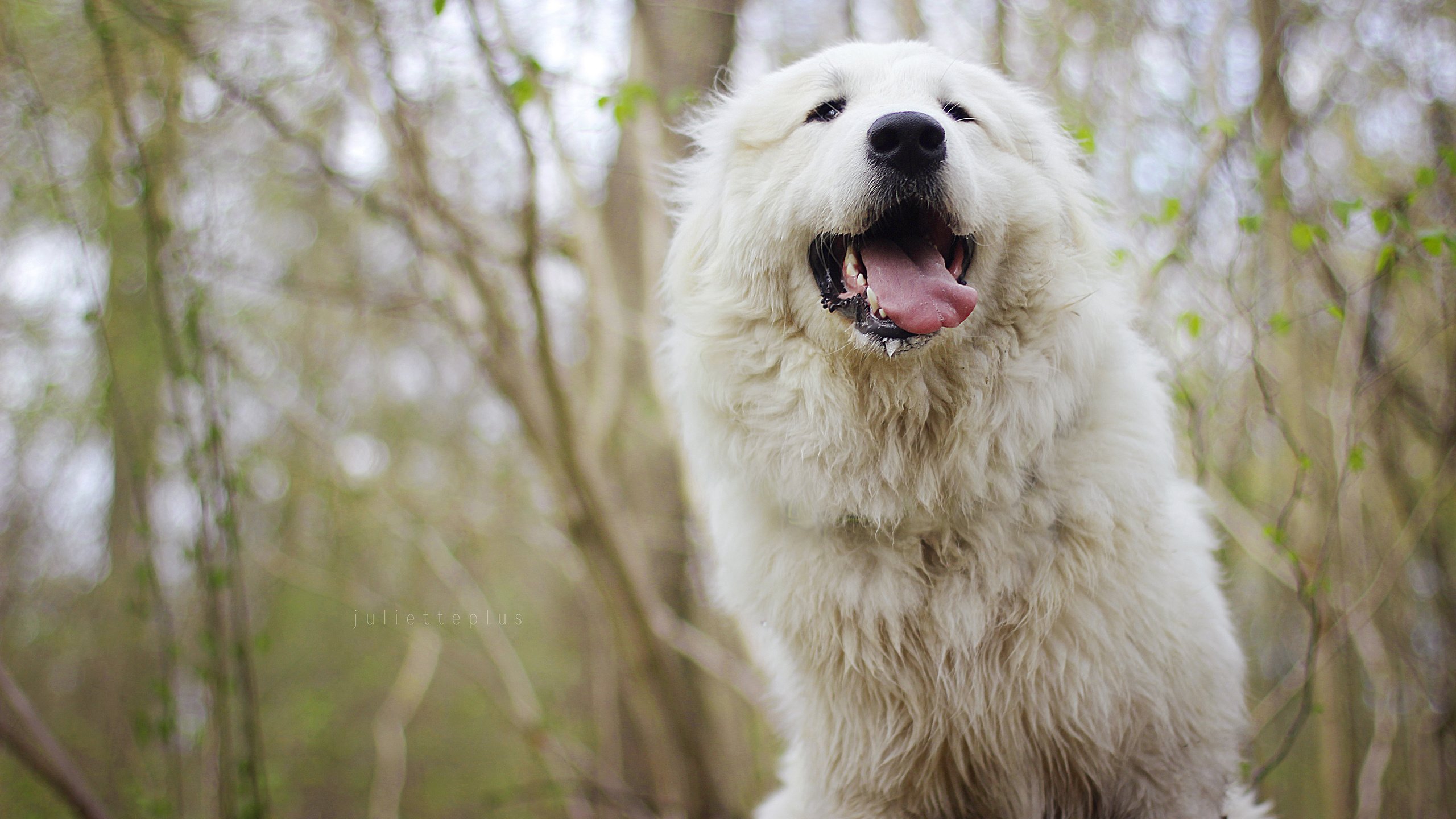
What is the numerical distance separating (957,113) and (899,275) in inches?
22.2

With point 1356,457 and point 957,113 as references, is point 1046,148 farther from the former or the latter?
point 1356,457

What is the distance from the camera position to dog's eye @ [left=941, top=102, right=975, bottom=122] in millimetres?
2100

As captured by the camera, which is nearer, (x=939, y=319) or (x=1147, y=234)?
(x=939, y=319)

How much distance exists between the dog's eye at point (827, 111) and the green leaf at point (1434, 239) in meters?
1.50

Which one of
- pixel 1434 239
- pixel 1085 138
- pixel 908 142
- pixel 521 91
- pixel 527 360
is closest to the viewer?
pixel 908 142

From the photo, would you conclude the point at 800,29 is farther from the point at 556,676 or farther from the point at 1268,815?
the point at 556,676

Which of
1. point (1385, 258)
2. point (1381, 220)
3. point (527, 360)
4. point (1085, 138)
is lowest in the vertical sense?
point (527, 360)

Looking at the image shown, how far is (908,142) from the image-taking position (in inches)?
71.2

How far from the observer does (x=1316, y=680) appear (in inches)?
168

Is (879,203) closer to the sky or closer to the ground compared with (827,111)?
closer to the ground

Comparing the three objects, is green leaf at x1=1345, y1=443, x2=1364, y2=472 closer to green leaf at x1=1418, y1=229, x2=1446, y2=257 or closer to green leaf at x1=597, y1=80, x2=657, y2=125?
green leaf at x1=1418, y1=229, x2=1446, y2=257

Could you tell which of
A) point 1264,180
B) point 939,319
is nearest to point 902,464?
point 939,319

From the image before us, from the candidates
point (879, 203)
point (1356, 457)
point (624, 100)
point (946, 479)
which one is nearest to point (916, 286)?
point (879, 203)

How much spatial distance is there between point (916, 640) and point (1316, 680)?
3.81 metres
